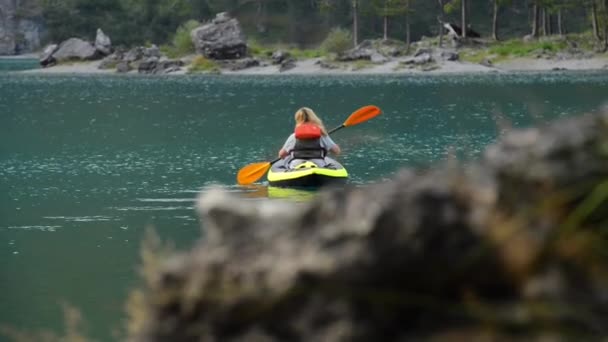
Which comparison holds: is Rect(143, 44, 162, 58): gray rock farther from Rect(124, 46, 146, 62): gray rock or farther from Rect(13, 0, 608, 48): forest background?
Rect(13, 0, 608, 48): forest background

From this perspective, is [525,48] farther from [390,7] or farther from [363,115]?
[363,115]

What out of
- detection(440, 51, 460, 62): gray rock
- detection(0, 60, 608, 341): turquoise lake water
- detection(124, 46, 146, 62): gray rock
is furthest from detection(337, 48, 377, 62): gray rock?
detection(124, 46, 146, 62): gray rock

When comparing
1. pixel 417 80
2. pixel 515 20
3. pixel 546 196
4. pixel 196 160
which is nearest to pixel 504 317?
pixel 546 196

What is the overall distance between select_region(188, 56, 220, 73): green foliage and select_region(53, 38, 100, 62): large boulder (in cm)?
1045

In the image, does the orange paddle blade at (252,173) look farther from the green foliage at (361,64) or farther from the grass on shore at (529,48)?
the green foliage at (361,64)

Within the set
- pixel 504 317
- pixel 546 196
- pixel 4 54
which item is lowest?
pixel 4 54

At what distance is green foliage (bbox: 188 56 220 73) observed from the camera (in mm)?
88812

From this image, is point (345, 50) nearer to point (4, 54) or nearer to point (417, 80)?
point (417, 80)

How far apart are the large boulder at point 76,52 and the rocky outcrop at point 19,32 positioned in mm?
52362

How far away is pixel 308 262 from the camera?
2.62m

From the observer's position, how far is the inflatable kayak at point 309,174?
20.4m

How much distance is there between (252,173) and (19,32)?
435 ft

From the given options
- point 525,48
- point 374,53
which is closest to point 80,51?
point 374,53

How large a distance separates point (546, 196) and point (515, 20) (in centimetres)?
12747
